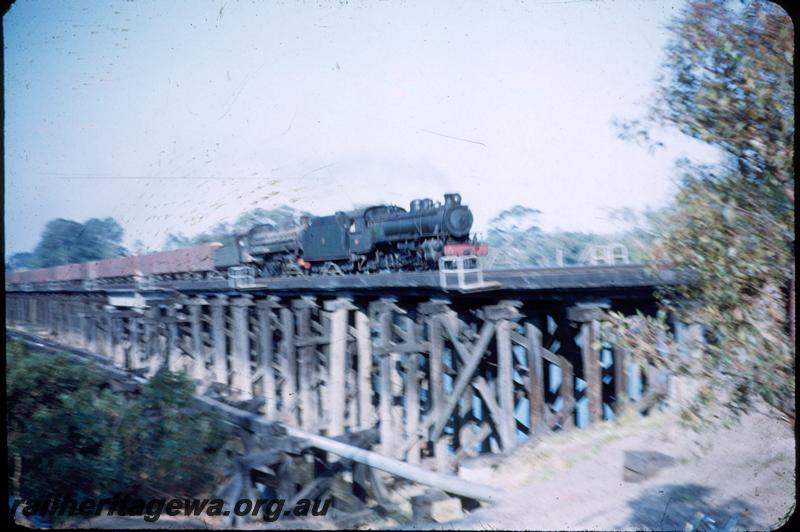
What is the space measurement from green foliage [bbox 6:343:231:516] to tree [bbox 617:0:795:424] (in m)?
6.18

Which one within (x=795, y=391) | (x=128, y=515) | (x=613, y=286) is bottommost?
(x=128, y=515)

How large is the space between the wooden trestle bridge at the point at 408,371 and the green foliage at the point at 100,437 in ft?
2.50

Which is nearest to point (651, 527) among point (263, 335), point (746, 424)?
point (746, 424)

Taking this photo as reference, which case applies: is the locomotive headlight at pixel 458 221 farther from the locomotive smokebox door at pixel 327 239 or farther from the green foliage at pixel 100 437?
the green foliage at pixel 100 437

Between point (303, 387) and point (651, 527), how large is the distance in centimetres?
680

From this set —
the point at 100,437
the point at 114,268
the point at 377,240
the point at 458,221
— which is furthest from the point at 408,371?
the point at 114,268

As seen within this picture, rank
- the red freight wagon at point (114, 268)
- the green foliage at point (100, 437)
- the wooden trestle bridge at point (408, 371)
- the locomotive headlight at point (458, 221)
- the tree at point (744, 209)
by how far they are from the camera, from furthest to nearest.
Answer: the red freight wagon at point (114, 268), the locomotive headlight at point (458, 221), the wooden trestle bridge at point (408, 371), the green foliage at point (100, 437), the tree at point (744, 209)

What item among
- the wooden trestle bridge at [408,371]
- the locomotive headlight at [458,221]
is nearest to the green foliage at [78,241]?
the wooden trestle bridge at [408,371]

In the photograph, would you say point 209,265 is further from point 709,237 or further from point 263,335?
point 709,237

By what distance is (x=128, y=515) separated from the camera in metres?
5.53

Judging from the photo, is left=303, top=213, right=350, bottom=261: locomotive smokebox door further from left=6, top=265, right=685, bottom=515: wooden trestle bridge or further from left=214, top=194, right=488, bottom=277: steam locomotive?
left=6, top=265, right=685, bottom=515: wooden trestle bridge

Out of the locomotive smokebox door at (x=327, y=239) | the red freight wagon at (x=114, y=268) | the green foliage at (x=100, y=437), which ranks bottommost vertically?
the green foliage at (x=100, y=437)

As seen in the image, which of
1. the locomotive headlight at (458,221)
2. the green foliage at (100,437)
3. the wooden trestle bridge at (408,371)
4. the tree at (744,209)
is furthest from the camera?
the locomotive headlight at (458,221)

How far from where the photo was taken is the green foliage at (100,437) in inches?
242
